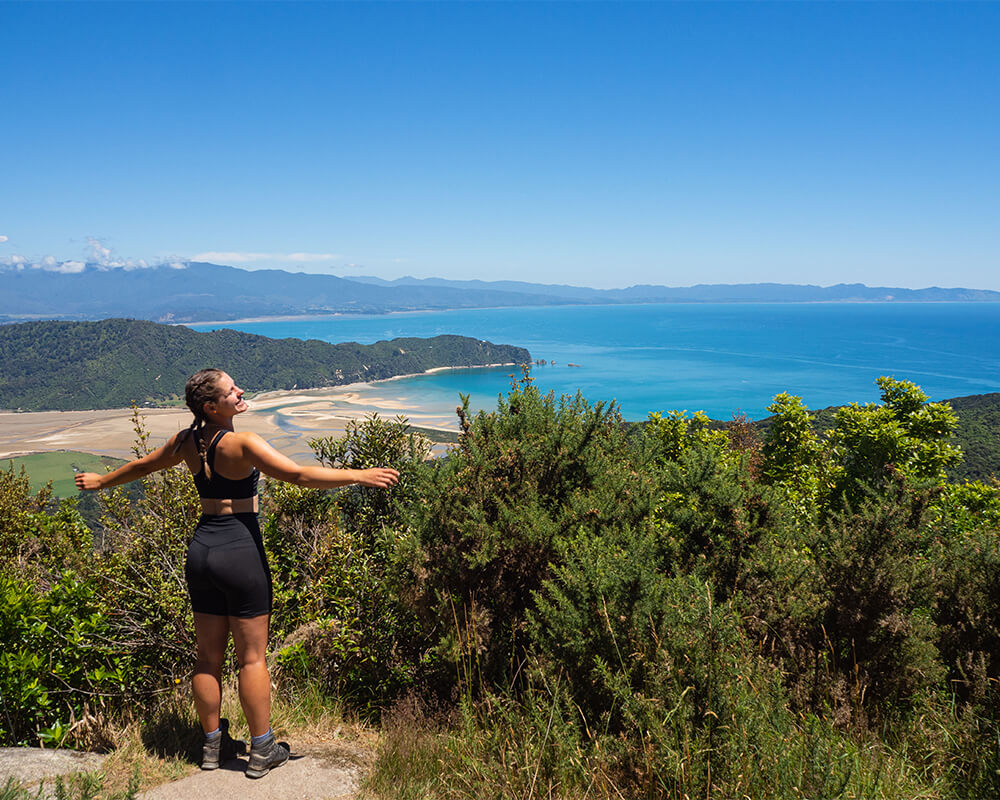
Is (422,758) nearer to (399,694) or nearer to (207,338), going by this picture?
(399,694)

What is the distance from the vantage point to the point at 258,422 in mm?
101250

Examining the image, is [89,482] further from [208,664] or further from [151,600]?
[208,664]

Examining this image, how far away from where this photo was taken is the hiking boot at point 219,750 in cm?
286

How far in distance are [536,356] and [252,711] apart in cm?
16913

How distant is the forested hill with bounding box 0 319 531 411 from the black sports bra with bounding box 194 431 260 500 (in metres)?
147

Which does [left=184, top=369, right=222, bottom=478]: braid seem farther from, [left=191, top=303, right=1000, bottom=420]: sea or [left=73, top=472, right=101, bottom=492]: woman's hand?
[left=191, top=303, right=1000, bottom=420]: sea

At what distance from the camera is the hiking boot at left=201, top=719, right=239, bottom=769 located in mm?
2857

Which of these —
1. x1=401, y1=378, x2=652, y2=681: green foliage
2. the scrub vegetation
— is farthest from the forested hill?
x1=401, y1=378, x2=652, y2=681: green foliage

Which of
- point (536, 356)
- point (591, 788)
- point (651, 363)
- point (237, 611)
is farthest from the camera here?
point (536, 356)

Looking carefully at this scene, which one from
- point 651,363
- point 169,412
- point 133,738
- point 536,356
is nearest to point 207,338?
point 169,412

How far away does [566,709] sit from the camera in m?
2.66

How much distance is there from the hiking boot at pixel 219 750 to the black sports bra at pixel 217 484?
1268 mm

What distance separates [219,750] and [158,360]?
564 feet

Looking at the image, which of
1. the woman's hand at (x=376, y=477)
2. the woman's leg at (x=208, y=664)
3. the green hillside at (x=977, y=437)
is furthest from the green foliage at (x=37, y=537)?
the green hillside at (x=977, y=437)
